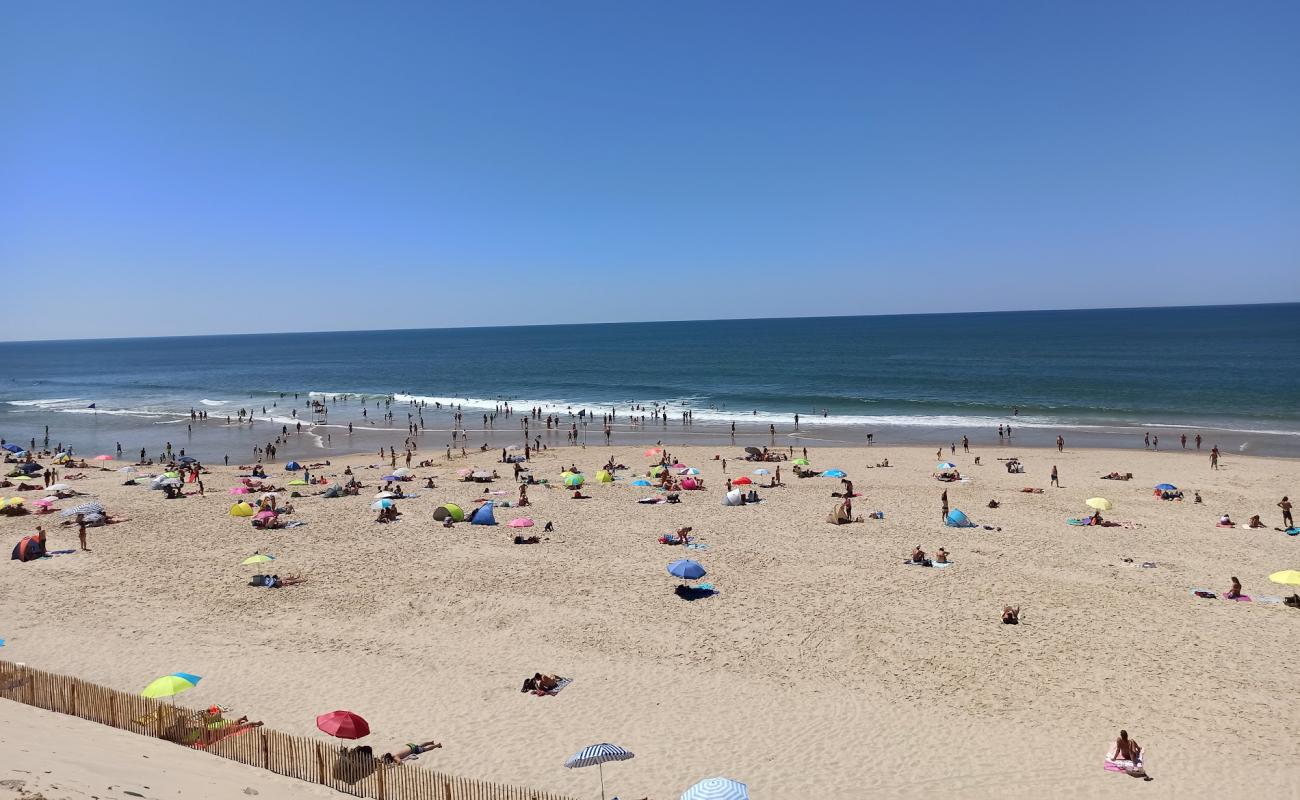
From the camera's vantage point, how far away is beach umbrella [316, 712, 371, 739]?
1061 centimetres

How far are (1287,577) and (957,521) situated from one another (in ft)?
26.5

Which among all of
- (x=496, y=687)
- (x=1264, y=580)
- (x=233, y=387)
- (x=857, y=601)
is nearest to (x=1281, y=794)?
(x=857, y=601)

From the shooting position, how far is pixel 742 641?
1526 centimetres

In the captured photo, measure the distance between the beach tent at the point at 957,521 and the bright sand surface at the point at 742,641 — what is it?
34 centimetres

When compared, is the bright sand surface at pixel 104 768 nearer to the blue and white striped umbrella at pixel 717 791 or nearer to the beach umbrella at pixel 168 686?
the beach umbrella at pixel 168 686

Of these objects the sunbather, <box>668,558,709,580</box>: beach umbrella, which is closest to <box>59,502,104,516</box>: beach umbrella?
<box>668,558,709,580</box>: beach umbrella

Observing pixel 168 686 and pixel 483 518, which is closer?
pixel 168 686

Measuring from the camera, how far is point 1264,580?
18109 mm

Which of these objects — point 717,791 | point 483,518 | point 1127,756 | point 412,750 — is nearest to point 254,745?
point 412,750

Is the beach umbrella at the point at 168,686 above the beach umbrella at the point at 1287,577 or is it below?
below

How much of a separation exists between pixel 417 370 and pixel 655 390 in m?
51.1

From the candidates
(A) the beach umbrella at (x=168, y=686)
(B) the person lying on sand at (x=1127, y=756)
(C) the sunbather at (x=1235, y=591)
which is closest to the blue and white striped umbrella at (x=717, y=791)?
(B) the person lying on sand at (x=1127, y=756)

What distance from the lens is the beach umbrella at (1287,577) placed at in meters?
16.8

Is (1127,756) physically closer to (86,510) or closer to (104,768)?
(104,768)
